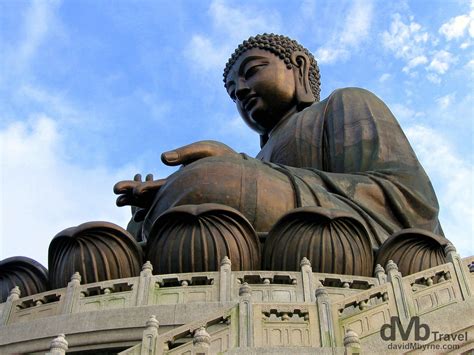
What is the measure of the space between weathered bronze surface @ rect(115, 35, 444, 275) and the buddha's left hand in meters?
0.02

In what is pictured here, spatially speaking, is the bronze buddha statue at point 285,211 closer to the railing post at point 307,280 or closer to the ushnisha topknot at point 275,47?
the railing post at point 307,280

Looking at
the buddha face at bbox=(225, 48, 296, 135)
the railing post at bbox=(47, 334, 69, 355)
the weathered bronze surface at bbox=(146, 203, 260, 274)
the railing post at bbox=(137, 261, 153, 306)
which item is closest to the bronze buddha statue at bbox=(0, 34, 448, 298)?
the weathered bronze surface at bbox=(146, 203, 260, 274)

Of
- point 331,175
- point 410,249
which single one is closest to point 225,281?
point 410,249

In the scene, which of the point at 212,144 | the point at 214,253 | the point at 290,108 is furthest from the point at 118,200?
the point at 290,108

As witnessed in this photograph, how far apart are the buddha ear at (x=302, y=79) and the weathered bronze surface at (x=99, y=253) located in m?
6.53

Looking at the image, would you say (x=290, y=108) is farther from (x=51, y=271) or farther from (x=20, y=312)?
(x=20, y=312)

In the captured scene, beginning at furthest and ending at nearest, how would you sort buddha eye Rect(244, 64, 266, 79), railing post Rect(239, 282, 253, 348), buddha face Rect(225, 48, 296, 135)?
buddha eye Rect(244, 64, 266, 79) < buddha face Rect(225, 48, 296, 135) < railing post Rect(239, 282, 253, 348)

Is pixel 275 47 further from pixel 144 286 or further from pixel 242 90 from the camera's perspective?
pixel 144 286

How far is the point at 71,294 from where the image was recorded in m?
7.44

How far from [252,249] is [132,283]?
4.89 feet

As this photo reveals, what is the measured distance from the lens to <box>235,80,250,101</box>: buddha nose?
13.9 meters

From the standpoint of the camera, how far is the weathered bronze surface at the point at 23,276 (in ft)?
28.6

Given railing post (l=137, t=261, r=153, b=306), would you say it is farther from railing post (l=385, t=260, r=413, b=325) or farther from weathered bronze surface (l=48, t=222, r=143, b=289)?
railing post (l=385, t=260, r=413, b=325)

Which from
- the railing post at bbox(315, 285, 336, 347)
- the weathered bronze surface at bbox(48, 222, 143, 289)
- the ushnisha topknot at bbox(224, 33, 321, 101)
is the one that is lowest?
the railing post at bbox(315, 285, 336, 347)
